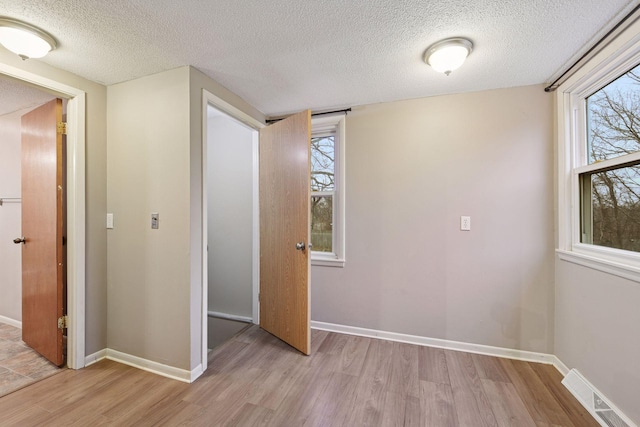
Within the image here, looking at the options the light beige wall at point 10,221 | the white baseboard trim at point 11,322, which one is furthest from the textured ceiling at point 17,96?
the white baseboard trim at point 11,322

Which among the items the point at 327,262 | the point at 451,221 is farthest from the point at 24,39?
the point at 451,221

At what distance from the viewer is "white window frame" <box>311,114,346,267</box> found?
8.63ft

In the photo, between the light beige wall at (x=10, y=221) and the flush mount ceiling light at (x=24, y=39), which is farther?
the light beige wall at (x=10, y=221)

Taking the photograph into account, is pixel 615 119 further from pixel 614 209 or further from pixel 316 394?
pixel 316 394

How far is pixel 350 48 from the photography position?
171cm

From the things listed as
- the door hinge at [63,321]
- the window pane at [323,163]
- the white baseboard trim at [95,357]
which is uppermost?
the window pane at [323,163]

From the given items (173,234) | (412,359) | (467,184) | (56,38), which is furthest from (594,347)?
(56,38)

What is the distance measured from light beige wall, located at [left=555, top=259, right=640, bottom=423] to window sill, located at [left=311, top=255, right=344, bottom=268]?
176cm

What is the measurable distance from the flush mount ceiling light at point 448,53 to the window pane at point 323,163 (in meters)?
1.23

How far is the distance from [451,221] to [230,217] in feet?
7.76

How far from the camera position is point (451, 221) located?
2342 mm

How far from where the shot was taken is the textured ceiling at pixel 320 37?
1361mm

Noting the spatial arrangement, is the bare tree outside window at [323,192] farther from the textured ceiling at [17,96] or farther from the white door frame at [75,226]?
the textured ceiling at [17,96]

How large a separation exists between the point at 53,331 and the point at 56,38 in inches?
83.0
